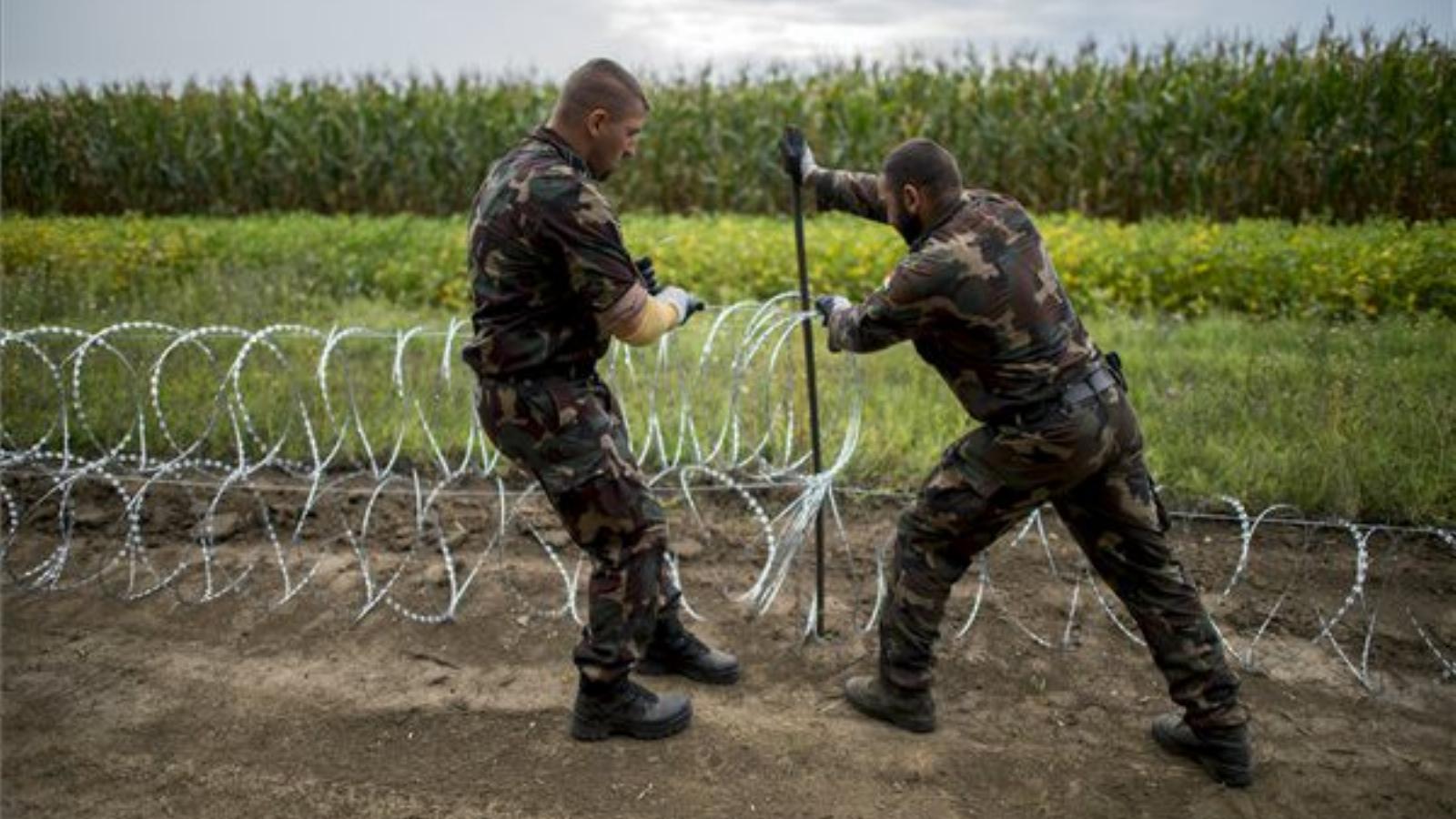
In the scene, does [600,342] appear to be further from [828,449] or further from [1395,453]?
[1395,453]

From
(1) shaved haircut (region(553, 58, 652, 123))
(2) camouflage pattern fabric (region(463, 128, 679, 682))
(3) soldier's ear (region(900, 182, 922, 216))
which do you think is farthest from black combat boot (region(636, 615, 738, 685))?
(1) shaved haircut (region(553, 58, 652, 123))

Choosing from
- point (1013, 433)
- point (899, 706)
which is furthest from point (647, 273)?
point (899, 706)

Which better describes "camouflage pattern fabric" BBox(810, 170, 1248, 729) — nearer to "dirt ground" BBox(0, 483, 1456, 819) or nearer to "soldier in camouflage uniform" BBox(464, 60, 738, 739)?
"dirt ground" BBox(0, 483, 1456, 819)

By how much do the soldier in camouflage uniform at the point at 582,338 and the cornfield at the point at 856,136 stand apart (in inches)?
428

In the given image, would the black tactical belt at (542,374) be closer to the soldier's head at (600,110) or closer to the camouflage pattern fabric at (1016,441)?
the soldier's head at (600,110)

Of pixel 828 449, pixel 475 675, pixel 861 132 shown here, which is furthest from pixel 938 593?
pixel 861 132

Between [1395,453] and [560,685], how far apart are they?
4462mm

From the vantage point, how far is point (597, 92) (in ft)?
12.3

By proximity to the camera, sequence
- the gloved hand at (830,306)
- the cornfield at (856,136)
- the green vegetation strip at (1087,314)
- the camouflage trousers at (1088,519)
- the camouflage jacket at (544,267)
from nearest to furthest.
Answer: the camouflage jacket at (544,267), the camouflage trousers at (1088,519), the gloved hand at (830,306), the green vegetation strip at (1087,314), the cornfield at (856,136)

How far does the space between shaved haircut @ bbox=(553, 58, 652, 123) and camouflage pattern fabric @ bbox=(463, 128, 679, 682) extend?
11cm

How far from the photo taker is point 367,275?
1102 centimetres

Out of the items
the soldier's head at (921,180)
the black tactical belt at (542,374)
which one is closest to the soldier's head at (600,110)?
the black tactical belt at (542,374)

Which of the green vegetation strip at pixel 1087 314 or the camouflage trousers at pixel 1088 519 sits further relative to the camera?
the green vegetation strip at pixel 1087 314

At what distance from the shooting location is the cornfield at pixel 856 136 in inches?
508
